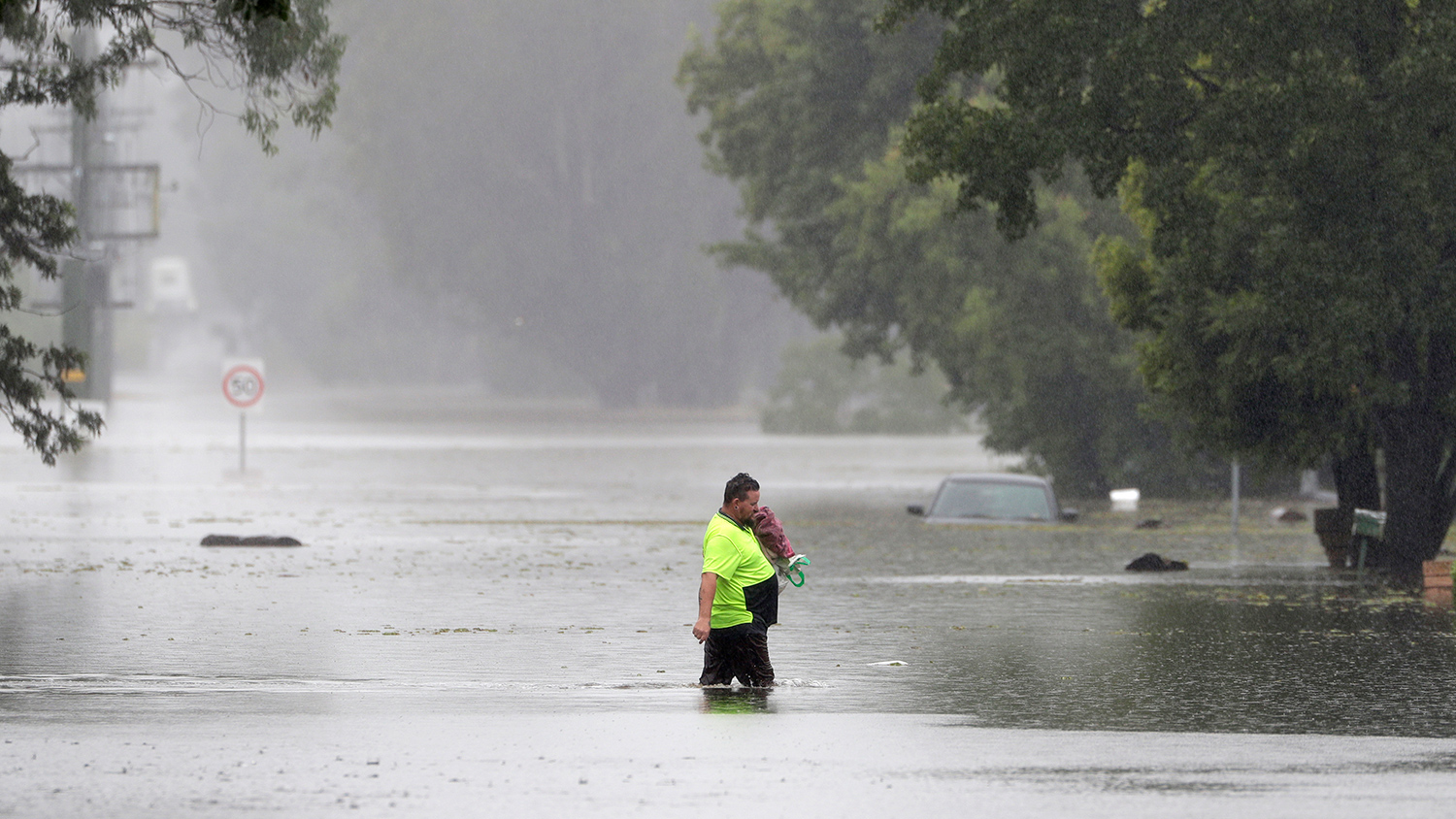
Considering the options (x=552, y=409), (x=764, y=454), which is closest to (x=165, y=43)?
(x=552, y=409)

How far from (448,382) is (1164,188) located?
520 ft

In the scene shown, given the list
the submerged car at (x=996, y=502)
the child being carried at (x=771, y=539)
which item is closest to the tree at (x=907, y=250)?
the submerged car at (x=996, y=502)

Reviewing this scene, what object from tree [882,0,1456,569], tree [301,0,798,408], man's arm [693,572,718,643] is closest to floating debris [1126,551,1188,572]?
tree [882,0,1456,569]

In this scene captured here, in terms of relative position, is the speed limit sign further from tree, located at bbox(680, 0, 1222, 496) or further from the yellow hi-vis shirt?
the yellow hi-vis shirt

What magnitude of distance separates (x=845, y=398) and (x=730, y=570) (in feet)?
242

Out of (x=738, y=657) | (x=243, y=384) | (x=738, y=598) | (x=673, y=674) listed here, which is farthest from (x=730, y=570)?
(x=243, y=384)

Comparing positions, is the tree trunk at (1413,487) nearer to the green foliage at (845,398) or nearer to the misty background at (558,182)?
the green foliage at (845,398)

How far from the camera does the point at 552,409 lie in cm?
11006

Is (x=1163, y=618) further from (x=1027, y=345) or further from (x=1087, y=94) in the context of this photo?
(x=1027, y=345)

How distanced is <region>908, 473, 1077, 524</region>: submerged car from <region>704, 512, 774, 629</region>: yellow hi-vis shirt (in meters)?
17.9

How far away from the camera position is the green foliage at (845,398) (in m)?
81.1

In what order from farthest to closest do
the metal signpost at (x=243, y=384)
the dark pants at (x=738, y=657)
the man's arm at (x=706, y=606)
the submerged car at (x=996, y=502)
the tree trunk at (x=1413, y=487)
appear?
1. the metal signpost at (x=243, y=384)
2. the submerged car at (x=996, y=502)
3. the tree trunk at (x=1413, y=487)
4. the dark pants at (x=738, y=657)
5. the man's arm at (x=706, y=606)

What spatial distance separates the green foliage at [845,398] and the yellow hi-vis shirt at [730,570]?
66.9 meters

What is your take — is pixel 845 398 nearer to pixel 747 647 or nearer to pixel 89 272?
pixel 89 272
